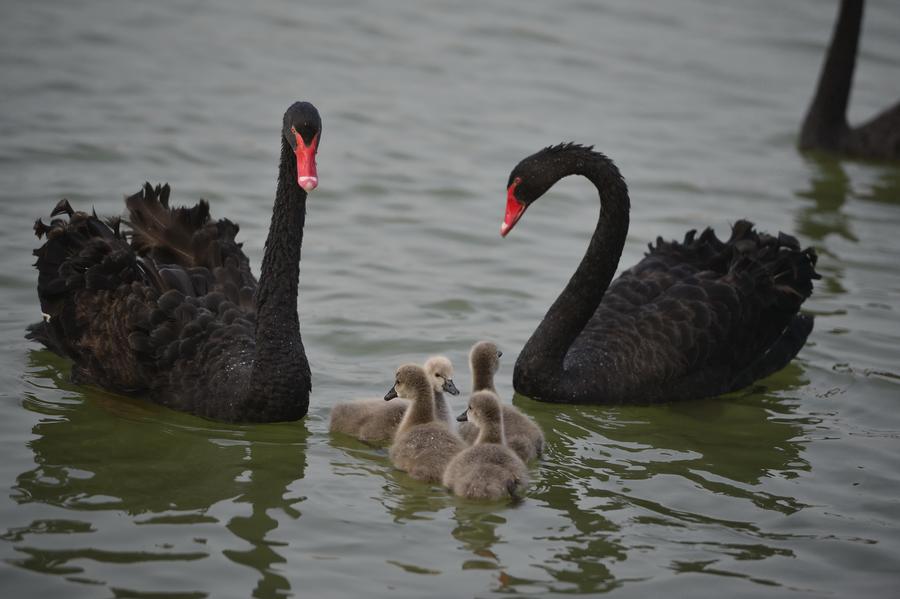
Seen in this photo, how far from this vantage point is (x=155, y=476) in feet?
17.1

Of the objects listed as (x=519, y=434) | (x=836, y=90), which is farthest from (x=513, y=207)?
(x=836, y=90)

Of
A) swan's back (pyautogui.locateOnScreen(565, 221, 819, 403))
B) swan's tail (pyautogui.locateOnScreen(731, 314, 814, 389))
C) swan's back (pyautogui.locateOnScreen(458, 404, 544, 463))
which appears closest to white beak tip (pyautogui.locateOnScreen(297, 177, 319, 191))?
swan's back (pyautogui.locateOnScreen(458, 404, 544, 463))

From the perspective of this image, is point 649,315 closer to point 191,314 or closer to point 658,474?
point 658,474

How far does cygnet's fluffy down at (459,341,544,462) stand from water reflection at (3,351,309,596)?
0.79 metres

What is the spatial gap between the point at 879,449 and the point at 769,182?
16.8 feet

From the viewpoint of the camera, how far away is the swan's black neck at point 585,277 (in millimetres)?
6504

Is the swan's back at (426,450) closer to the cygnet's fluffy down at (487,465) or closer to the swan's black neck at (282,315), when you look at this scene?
the cygnet's fluffy down at (487,465)

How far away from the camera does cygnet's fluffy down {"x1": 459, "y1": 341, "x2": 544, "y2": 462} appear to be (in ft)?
18.2

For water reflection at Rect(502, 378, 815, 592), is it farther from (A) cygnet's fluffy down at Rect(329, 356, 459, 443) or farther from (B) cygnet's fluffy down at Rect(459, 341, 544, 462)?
(A) cygnet's fluffy down at Rect(329, 356, 459, 443)

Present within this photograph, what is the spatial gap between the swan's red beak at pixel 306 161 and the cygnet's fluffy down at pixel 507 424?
3.74ft

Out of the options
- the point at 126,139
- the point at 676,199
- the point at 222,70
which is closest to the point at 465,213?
the point at 676,199

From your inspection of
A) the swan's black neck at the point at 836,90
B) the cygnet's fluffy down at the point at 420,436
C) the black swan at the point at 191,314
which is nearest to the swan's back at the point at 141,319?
the black swan at the point at 191,314

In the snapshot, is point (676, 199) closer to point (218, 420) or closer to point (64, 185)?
point (64, 185)

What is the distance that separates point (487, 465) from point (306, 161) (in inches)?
61.4
